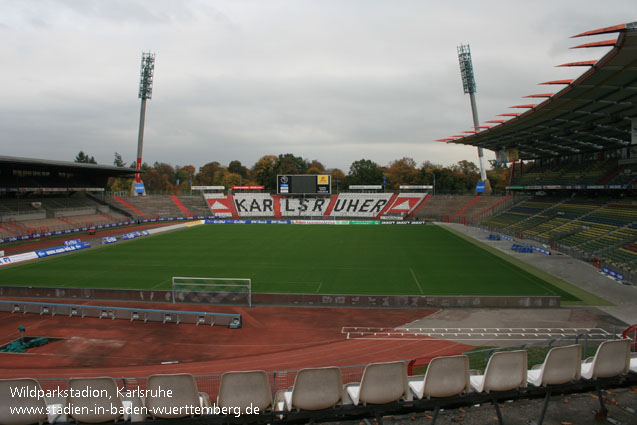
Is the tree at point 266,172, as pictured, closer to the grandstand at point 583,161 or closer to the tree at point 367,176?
the tree at point 367,176

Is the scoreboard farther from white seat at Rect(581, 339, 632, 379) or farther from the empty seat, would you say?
the empty seat

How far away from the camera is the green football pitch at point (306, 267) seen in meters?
25.5

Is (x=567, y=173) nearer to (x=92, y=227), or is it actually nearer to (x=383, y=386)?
(x=383, y=386)

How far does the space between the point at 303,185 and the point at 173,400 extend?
75.2 metres

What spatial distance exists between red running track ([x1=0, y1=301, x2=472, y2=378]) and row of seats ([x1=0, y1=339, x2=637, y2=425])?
958 centimetres

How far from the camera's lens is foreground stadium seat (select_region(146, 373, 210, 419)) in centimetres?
515

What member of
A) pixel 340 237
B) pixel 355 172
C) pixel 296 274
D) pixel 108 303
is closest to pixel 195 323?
pixel 108 303

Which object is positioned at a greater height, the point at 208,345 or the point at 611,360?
the point at 611,360

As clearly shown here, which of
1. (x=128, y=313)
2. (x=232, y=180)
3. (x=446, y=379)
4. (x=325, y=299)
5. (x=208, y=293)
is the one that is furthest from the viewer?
(x=232, y=180)

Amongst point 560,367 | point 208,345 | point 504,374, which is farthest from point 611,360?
point 208,345

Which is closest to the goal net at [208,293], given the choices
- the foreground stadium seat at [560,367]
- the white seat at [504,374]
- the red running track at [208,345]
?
the red running track at [208,345]

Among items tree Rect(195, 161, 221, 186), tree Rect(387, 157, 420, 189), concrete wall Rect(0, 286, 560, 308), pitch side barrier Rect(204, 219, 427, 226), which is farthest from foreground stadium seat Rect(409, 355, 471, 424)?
tree Rect(195, 161, 221, 186)

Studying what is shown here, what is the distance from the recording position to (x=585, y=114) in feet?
109

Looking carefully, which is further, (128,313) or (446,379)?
(128,313)
